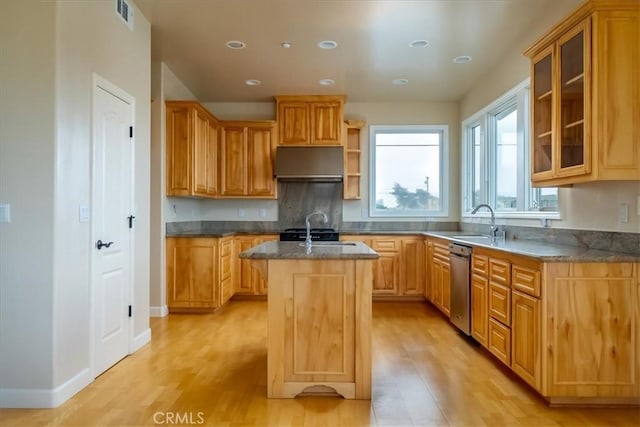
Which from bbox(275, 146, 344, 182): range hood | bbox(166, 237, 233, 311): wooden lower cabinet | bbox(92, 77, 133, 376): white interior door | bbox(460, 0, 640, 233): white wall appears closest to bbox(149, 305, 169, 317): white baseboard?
bbox(166, 237, 233, 311): wooden lower cabinet

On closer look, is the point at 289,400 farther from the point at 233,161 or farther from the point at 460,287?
→ the point at 233,161

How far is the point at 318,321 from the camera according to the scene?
96.5 inches

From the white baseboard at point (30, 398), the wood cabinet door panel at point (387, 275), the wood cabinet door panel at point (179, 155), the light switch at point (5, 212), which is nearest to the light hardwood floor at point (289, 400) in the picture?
the white baseboard at point (30, 398)

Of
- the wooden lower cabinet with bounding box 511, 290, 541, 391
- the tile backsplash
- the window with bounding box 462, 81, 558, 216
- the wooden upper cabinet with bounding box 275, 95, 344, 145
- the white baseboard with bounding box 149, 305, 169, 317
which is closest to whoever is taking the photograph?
the wooden lower cabinet with bounding box 511, 290, 541, 391

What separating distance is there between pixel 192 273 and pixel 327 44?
9.25 feet

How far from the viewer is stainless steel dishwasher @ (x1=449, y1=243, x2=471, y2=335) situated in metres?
3.53

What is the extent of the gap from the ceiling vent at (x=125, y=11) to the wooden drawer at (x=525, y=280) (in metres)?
3.40

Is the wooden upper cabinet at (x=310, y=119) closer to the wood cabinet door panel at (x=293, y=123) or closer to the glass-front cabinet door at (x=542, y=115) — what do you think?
the wood cabinet door panel at (x=293, y=123)

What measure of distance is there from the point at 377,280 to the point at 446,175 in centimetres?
185

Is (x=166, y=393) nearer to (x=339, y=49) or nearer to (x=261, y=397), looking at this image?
(x=261, y=397)

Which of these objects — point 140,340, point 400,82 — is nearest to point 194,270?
point 140,340

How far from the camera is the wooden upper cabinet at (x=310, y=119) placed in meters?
5.39

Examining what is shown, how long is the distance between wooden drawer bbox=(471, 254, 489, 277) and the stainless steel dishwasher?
0.08 m

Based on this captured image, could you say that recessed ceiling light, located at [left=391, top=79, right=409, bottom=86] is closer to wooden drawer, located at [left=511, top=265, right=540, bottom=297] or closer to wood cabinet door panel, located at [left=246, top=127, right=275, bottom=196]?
wood cabinet door panel, located at [left=246, top=127, right=275, bottom=196]
